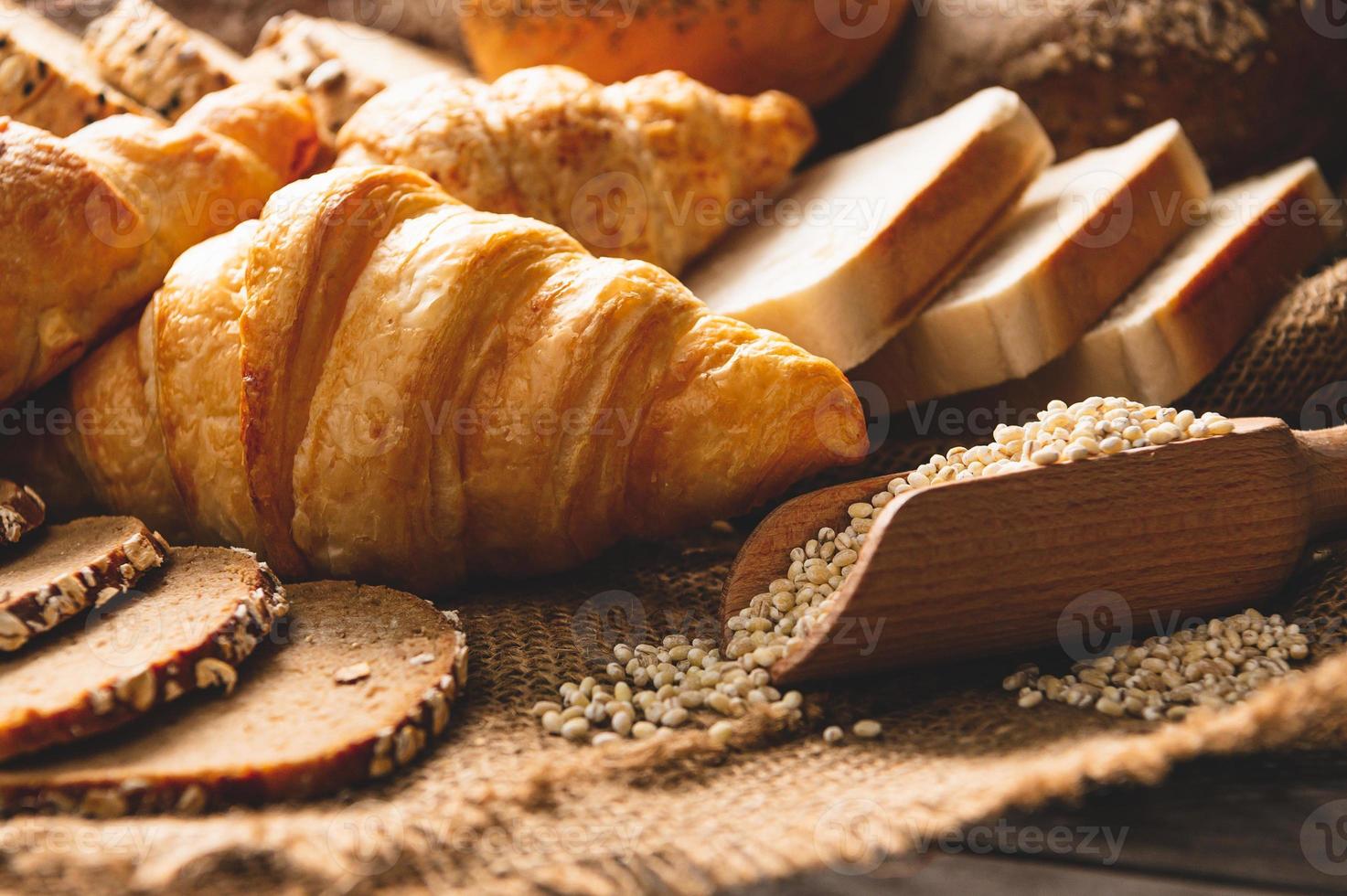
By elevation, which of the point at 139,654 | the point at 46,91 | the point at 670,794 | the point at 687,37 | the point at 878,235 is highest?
the point at 687,37

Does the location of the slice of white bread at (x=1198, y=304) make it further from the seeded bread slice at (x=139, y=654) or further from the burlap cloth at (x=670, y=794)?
the seeded bread slice at (x=139, y=654)

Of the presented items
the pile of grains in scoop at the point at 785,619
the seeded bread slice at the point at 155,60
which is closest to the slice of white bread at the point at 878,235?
the pile of grains in scoop at the point at 785,619

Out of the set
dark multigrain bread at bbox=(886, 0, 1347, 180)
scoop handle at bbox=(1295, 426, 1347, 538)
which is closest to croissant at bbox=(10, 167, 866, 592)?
scoop handle at bbox=(1295, 426, 1347, 538)

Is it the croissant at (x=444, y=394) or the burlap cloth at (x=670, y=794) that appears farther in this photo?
the croissant at (x=444, y=394)

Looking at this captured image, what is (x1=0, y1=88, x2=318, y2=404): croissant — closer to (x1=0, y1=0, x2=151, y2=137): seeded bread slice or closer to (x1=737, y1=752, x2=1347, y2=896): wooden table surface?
(x1=0, y1=0, x2=151, y2=137): seeded bread slice

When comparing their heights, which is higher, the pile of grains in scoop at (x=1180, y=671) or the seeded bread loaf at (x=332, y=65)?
the seeded bread loaf at (x=332, y=65)

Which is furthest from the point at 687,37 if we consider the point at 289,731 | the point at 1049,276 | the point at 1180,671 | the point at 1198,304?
the point at 289,731

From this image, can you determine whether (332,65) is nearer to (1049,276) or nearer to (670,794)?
(1049,276)
